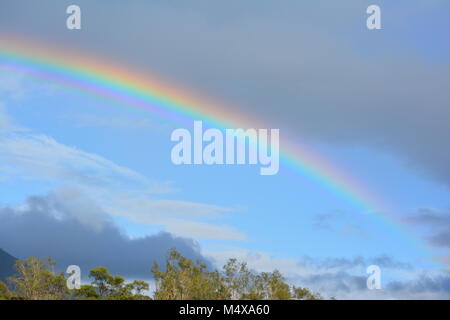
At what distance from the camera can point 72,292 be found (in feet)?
323

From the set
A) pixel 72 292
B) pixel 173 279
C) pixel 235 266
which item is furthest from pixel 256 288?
pixel 72 292

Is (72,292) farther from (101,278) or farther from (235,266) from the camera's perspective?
(235,266)
